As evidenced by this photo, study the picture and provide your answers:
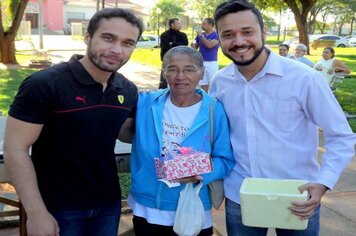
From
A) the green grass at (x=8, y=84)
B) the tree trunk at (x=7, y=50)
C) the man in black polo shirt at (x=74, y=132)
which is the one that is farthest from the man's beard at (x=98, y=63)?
the tree trunk at (x=7, y=50)

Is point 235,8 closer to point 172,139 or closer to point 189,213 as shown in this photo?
point 172,139

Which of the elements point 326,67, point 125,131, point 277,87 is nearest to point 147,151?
point 125,131

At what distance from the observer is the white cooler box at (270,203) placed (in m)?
1.99

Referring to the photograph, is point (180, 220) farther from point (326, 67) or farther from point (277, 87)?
point (326, 67)

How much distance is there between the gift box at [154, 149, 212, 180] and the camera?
215 centimetres

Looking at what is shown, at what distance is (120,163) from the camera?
2971 mm

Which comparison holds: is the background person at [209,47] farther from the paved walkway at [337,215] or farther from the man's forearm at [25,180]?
the man's forearm at [25,180]

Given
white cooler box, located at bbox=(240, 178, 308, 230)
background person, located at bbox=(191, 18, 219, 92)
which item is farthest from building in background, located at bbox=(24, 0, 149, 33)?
white cooler box, located at bbox=(240, 178, 308, 230)

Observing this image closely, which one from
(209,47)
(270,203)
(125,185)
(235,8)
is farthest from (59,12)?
(270,203)

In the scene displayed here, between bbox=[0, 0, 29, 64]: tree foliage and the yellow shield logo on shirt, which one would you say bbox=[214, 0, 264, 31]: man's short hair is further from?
bbox=[0, 0, 29, 64]: tree foliage

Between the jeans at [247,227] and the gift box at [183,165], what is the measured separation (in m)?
0.28

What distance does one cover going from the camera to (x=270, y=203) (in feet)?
6.58

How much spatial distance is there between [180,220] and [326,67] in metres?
8.31

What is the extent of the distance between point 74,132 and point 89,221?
1.68ft
